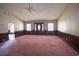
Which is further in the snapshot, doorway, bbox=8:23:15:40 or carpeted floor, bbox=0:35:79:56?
doorway, bbox=8:23:15:40

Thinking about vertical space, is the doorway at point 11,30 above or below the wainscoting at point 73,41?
above

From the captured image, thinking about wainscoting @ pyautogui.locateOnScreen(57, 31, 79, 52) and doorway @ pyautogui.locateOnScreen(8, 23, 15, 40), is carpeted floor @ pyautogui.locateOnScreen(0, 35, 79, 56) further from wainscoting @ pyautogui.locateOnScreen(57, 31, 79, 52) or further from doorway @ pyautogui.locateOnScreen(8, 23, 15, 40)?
doorway @ pyautogui.locateOnScreen(8, 23, 15, 40)

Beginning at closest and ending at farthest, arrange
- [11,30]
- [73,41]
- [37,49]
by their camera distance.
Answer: [37,49] < [73,41] < [11,30]

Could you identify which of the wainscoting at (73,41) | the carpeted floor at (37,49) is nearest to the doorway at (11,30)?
the carpeted floor at (37,49)

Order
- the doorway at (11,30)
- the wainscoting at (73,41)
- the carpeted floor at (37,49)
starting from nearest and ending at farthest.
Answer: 1. the carpeted floor at (37,49)
2. the wainscoting at (73,41)
3. the doorway at (11,30)

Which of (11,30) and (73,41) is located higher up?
(11,30)

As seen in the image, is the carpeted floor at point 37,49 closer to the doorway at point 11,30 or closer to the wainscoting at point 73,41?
the wainscoting at point 73,41

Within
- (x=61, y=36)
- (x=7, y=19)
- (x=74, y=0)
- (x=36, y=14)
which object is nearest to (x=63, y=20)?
(x=61, y=36)

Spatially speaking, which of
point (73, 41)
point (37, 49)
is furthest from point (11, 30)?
point (73, 41)

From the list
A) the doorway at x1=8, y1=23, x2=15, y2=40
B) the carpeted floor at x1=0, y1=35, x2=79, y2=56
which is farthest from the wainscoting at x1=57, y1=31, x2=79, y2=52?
the doorway at x1=8, y1=23, x2=15, y2=40

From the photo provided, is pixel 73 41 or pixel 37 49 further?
pixel 73 41

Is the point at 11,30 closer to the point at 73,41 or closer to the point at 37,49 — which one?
the point at 37,49

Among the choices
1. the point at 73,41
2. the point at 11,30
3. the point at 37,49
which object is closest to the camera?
the point at 37,49

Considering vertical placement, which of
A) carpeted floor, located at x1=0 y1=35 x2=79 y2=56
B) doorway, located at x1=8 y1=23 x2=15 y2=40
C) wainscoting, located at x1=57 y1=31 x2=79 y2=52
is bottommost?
carpeted floor, located at x1=0 y1=35 x2=79 y2=56
